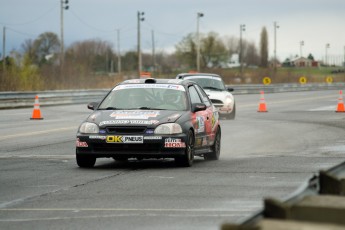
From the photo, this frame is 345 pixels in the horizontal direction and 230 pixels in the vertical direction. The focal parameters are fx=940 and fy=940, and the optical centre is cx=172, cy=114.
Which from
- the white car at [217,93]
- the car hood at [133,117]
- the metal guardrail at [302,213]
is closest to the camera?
the metal guardrail at [302,213]

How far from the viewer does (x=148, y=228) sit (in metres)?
8.23

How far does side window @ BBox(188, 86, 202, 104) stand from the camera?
15895 mm

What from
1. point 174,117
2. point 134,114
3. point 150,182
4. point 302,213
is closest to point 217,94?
point 174,117

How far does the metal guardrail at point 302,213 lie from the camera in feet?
12.1

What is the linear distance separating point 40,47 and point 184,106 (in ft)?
540

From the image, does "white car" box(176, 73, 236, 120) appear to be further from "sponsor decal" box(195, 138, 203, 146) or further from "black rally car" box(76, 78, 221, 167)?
"sponsor decal" box(195, 138, 203, 146)

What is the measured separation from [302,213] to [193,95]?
474 inches

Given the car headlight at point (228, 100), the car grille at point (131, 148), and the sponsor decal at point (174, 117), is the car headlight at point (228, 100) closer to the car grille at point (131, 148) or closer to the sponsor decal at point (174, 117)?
the sponsor decal at point (174, 117)

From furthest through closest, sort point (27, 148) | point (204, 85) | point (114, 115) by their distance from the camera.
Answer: point (204, 85)
point (27, 148)
point (114, 115)

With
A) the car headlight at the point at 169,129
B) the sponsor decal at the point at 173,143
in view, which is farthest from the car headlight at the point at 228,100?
the sponsor decal at the point at 173,143

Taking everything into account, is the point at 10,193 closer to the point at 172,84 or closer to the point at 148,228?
the point at 148,228

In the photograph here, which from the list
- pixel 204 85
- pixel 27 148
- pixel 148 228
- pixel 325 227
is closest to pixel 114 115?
pixel 27 148

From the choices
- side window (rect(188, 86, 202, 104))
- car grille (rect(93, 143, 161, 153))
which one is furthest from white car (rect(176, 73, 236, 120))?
car grille (rect(93, 143, 161, 153))

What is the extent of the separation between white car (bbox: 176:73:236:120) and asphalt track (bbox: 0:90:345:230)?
26.1 ft
